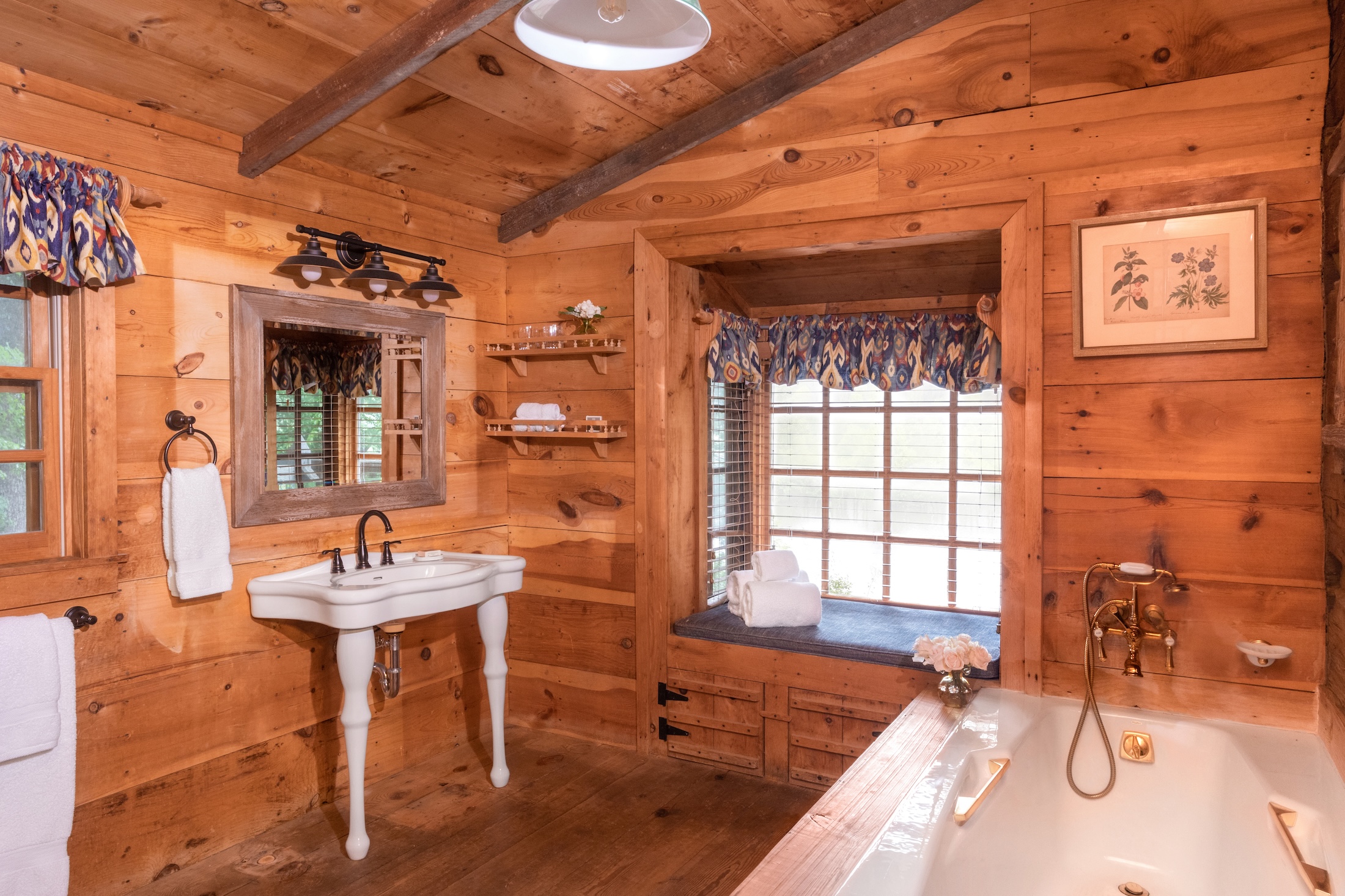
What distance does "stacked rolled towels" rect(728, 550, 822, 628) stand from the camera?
10.6 feet

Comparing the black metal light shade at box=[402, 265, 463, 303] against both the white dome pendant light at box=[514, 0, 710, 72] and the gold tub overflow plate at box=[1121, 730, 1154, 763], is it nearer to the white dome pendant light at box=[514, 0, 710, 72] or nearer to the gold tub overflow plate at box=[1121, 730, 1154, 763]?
the white dome pendant light at box=[514, 0, 710, 72]

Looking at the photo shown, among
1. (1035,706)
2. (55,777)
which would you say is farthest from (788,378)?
(55,777)

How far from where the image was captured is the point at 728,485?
3.83 metres

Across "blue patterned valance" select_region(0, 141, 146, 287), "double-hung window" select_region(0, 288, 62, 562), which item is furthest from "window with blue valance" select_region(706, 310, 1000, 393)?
"double-hung window" select_region(0, 288, 62, 562)

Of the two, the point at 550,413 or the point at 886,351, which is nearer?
the point at 550,413

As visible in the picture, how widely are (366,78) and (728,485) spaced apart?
2195 millimetres

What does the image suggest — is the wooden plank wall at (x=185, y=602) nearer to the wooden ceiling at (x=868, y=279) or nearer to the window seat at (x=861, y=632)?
the window seat at (x=861, y=632)

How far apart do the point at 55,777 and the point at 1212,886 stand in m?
2.81

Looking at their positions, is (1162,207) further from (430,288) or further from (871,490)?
(430,288)

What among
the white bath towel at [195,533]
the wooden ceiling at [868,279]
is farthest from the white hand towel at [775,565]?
the white bath towel at [195,533]

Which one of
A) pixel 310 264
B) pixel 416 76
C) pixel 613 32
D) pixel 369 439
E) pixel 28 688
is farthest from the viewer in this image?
pixel 369 439

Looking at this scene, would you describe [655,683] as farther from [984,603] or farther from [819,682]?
→ [984,603]

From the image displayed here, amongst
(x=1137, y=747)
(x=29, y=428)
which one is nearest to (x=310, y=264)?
(x=29, y=428)

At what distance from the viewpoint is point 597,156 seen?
10.7 ft
